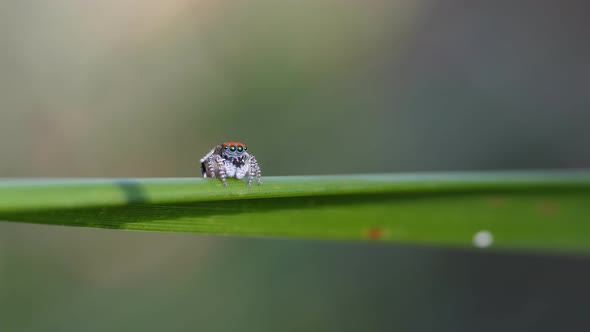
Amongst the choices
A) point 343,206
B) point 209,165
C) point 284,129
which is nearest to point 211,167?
point 209,165

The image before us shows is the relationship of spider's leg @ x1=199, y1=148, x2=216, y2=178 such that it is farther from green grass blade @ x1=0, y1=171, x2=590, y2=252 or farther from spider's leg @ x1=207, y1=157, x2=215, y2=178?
green grass blade @ x1=0, y1=171, x2=590, y2=252

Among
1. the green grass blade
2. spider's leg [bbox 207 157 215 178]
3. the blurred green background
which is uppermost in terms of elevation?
the blurred green background

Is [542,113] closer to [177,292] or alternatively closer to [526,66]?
[526,66]

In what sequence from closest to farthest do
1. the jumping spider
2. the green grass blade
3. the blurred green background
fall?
the green grass blade, the jumping spider, the blurred green background

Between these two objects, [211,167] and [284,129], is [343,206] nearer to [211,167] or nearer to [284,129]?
[211,167]

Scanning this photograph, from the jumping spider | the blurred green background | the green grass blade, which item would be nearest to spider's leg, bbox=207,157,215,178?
the jumping spider

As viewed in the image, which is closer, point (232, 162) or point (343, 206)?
point (343, 206)

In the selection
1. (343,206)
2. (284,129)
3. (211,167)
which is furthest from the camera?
(284,129)

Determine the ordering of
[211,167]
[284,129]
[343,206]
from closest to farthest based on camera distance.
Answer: [343,206] → [211,167] → [284,129]
